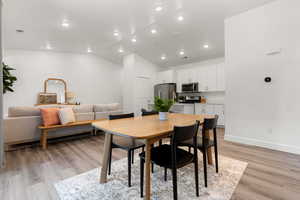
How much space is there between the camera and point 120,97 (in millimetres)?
7887

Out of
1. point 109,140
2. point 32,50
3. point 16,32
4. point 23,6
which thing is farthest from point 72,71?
point 109,140

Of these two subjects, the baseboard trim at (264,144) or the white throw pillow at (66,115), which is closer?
the baseboard trim at (264,144)

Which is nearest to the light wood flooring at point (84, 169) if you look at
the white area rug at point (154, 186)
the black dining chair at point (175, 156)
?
the white area rug at point (154, 186)

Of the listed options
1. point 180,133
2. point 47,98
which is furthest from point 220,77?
point 47,98

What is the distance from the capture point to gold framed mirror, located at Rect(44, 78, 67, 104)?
583 cm

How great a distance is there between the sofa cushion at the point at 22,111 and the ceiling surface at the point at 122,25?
2152 millimetres

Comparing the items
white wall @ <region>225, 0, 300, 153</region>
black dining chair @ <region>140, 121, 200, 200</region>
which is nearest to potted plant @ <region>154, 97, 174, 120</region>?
black dining chair @ <region>140, 121, 200, 200</region>

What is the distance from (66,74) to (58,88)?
2.23ft

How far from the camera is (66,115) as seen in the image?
3.41m

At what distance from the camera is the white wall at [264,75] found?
8.87 ft

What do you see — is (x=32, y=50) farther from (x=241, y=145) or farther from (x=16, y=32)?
(x=241, y=145)

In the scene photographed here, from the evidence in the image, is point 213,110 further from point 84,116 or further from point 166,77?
point 84,116

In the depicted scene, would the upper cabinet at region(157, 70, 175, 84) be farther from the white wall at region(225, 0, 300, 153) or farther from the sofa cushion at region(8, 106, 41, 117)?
the sofa cushion at region(8, 106, 41, 117)

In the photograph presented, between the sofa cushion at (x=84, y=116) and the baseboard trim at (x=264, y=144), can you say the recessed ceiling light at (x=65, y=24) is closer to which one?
the sofa cushion at (x=84, y=116)
